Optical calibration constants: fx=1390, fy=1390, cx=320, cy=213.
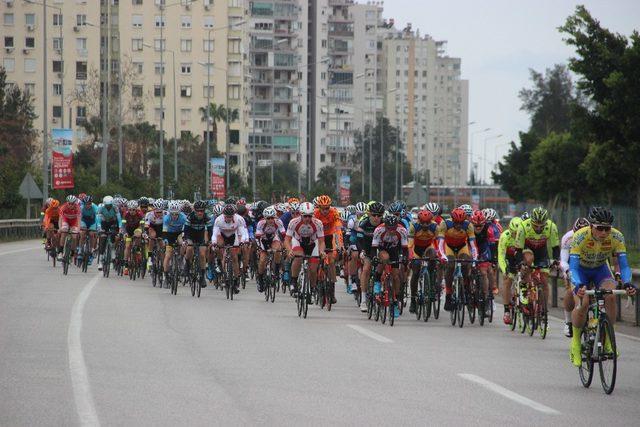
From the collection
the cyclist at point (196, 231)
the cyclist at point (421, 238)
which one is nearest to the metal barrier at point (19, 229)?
the cyclist at point (196, 231)

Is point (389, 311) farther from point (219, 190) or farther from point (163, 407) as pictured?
point (219, 190)

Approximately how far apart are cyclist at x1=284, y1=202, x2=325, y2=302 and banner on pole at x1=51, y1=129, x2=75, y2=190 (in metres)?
32.7

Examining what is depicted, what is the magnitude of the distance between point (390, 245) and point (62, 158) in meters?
36.1

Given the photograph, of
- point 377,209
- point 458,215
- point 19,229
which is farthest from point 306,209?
point 19,229

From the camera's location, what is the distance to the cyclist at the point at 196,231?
26.6m

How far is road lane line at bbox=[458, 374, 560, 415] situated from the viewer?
10.9 m

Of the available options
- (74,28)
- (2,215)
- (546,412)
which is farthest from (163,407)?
(74,28)

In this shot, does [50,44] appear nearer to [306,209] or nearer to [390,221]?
[306,209]

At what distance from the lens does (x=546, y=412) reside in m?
10.7

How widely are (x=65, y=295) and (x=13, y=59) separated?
351 ft

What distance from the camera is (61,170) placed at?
55531 millimetres

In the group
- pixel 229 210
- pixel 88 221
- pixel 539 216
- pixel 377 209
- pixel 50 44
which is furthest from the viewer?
pixel 50 44

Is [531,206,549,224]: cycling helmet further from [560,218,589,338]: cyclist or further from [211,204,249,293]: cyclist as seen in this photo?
[211,204,249,293]: cyclist

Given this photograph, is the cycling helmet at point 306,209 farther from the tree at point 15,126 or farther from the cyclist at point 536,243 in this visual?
the tree at point 15,126
